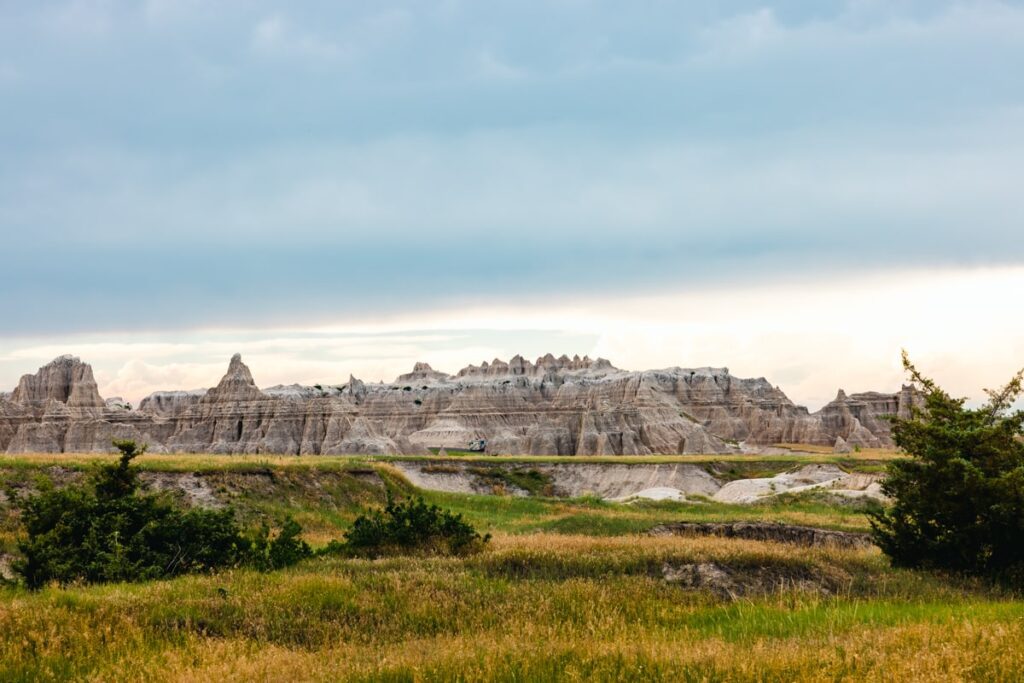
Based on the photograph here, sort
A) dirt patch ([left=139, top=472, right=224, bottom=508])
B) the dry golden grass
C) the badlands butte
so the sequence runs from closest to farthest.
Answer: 1. the dry golden grass
2. dirt patch ([left=139, top=472, right=224, bottom=508])
3. the badlands butte

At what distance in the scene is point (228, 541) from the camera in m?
16.8

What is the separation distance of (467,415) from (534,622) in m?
141

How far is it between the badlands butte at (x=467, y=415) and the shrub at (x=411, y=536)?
8124cm

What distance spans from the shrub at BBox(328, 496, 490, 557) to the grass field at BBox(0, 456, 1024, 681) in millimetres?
998

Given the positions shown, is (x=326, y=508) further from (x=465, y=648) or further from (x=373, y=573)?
(x=465, y=648)

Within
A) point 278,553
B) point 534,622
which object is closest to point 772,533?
point 278,553

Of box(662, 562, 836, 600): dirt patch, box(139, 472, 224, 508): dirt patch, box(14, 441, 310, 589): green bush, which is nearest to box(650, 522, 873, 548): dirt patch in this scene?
box(662, 562, 836, 600): dirt patch

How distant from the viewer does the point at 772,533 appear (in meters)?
25.4

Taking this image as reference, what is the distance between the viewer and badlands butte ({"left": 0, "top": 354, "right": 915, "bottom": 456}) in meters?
108

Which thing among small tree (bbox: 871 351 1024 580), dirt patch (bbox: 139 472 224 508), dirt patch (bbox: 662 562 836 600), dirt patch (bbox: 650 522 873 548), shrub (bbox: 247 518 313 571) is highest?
small tree (bbox: 871 351 1024 580)

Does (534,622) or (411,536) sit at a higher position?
(534,622)

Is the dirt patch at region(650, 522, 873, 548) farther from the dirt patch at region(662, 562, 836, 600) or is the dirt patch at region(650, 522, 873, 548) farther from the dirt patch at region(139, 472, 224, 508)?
the dirt patch at region(139, 472, 224, 508)

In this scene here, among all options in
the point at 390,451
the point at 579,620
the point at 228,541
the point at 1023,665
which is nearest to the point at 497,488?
the point at 390,451

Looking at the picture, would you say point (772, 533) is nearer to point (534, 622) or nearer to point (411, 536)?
point (411, 536)
